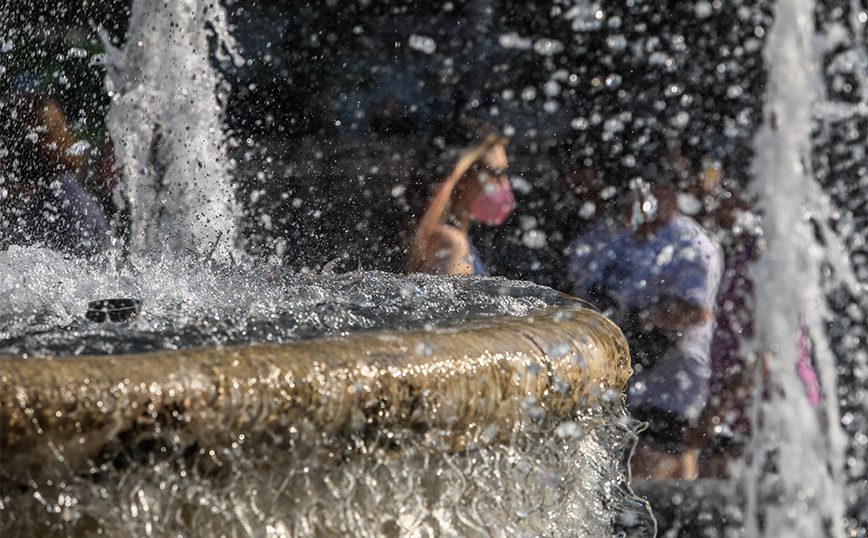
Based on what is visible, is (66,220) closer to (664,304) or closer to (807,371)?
(664,304)

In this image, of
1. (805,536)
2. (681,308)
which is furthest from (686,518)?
(681,308)

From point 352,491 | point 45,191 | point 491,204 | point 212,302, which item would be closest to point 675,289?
point 491,204

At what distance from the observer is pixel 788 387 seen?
2.62m

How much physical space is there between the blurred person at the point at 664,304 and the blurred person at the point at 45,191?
2093mm

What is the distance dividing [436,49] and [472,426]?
4.28m

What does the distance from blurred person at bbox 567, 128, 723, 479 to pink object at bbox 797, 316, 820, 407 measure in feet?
1.10

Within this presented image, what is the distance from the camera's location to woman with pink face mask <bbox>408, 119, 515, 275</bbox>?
282 cm

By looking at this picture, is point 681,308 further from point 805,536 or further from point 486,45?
point 486,45

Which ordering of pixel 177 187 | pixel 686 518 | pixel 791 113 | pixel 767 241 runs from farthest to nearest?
pixel 177 187, pixel 791 113, pixel 767 241, pixel 686 518

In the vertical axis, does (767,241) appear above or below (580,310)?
below

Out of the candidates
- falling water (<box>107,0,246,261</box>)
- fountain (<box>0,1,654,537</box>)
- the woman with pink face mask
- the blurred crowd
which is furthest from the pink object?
falling water (<box>107,0,246,261</box>)

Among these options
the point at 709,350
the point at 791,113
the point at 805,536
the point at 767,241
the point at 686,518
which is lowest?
the point at 805,536

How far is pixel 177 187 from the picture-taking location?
342 cm

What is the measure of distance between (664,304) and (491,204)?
2.62ft
